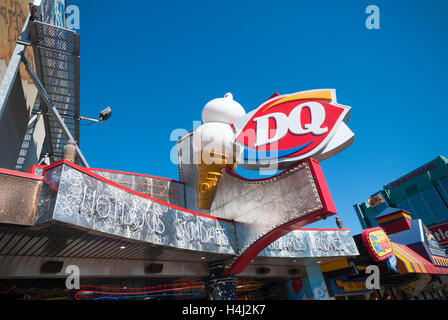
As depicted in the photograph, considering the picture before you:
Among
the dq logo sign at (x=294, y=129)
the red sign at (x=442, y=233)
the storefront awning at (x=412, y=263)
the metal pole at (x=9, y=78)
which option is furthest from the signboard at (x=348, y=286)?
the metal pole at (x=9, y=78)

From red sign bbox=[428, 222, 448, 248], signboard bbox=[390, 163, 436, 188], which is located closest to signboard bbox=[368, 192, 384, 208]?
signboard bbox=[390, 163, 436, 188]

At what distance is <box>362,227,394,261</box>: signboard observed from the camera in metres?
17.0

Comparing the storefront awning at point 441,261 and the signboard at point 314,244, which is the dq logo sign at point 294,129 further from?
the storefront awning at point 441,261

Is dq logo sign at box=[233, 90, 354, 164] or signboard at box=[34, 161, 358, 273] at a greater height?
dq logo sign at box=[233, 90, 354, 164]

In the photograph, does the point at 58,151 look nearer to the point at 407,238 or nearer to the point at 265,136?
the point at 265,136

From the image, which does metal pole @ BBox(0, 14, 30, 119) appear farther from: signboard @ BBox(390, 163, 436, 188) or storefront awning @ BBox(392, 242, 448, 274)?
signboard @ BBox(390, 163, 436, 188)

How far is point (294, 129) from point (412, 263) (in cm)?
1560

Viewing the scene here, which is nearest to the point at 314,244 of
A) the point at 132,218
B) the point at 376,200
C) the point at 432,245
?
the point at 132,218

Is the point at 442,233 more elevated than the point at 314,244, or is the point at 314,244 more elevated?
the point at 442,233

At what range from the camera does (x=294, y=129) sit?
11.5 metres

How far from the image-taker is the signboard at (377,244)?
55.7ft

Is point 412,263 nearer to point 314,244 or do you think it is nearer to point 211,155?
point 314,244

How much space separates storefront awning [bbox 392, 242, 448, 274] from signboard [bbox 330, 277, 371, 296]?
9.75 feet
